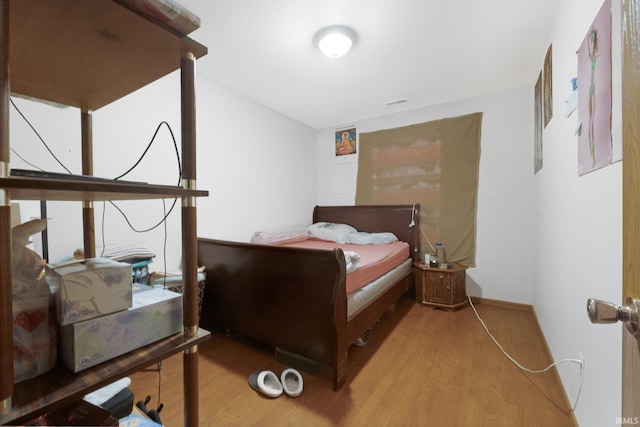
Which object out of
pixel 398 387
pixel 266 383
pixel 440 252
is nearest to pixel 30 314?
pixel 266 383

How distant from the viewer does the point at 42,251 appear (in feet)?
4.76

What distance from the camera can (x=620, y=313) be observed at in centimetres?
48

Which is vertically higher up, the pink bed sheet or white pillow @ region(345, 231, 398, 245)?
white pillow @ region(345, 231, 398, 245)

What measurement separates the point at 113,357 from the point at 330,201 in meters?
3.62

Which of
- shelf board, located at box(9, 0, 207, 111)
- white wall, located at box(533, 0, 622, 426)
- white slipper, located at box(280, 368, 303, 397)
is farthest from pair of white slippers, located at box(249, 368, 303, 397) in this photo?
shelf board, located at box(9, 0, 207, 111)

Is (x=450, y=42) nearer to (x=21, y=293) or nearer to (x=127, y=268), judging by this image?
(x=127, y=268)

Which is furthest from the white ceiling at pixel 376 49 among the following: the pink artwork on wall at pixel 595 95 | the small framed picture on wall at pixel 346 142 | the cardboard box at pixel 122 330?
the cardboard box at pixel 122 330

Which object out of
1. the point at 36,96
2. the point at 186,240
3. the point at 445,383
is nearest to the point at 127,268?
the point at 186,240

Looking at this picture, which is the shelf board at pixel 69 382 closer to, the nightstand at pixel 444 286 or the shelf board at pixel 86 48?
the shelf board at pixel 86 48

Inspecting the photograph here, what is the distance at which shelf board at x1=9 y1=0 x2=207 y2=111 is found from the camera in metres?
0.52

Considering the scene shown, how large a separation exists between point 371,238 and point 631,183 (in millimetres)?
2754

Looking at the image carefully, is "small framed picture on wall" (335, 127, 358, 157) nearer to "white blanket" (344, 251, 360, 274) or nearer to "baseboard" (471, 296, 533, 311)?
"white blanket" (344, 251, 360, 274)

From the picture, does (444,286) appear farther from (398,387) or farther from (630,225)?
(630,225)

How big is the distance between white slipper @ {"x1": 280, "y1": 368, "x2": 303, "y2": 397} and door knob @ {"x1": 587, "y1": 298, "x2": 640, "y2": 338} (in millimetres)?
1515
